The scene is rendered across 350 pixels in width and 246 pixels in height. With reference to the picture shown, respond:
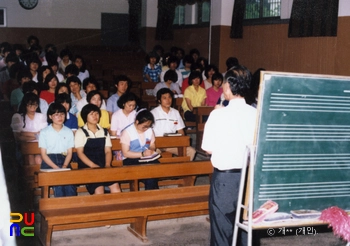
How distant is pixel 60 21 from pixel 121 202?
14.4 metres

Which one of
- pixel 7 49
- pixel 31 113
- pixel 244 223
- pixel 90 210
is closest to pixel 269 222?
pixel 244 223

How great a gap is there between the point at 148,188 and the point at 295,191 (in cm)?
228

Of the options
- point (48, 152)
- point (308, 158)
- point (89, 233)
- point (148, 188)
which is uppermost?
point (308, 158)

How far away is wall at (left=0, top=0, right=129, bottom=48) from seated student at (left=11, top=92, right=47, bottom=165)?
1215cm

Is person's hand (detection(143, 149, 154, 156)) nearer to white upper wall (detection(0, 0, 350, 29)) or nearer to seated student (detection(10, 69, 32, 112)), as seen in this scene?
seated student (detection(10, 69, 32, 112))

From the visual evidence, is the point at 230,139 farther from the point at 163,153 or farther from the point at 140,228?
the point at 163,153

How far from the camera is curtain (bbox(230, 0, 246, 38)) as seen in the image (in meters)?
12.1

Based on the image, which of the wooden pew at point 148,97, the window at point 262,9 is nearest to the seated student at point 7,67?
the wooden pew at point 148,97

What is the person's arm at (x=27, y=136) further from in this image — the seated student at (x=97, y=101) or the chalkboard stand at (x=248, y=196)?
the chalkboard stand at (x=248, y=196)

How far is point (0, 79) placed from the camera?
9500 millimetres

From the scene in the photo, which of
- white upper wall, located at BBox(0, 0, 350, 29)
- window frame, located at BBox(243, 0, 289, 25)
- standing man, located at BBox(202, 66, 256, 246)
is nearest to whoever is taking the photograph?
standing man, located at BBox(202, 66, 256, 246)

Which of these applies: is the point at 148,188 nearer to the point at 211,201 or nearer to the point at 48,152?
the point at 48,152

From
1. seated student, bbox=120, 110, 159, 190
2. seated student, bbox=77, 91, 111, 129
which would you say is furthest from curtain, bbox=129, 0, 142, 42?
seated student, bbox=120, 110, 159, 190

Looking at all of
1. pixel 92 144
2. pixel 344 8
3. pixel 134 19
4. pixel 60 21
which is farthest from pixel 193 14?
pixel 92 144
